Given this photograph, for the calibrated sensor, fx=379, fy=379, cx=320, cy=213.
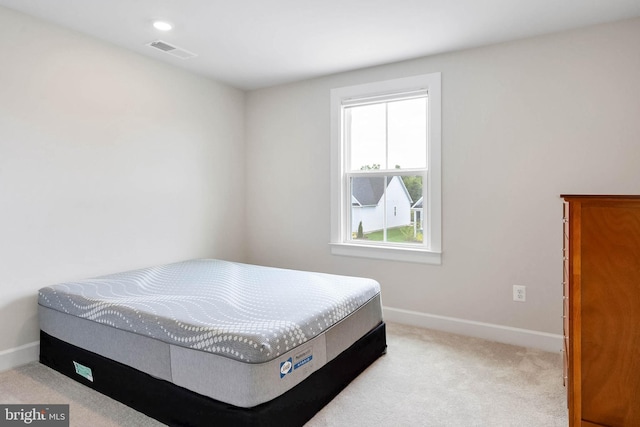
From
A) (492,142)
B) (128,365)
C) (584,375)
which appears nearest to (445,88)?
(492,142)

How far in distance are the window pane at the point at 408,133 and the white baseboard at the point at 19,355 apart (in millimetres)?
3004

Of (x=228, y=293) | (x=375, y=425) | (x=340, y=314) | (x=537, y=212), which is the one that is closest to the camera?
(x=375, y=425)

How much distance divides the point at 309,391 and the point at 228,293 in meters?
0.82

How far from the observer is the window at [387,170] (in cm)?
315

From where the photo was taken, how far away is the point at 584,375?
5.14 feet

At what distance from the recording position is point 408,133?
3.32 metres

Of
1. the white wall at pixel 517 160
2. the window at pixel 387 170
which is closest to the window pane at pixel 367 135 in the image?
the window at pixel 387 170

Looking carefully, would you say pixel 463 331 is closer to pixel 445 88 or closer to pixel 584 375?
pixel 584 375

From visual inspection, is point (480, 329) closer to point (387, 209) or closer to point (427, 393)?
point (427, 393)

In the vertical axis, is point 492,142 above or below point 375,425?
above
